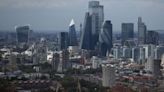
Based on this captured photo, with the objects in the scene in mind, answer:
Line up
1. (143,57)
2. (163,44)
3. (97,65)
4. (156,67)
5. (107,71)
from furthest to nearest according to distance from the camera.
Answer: (163,44) < (143,57) < (97,65) < (156,67) < (107,71)

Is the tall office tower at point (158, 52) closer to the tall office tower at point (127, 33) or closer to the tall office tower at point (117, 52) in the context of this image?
the tall office tower at point (117, 52)

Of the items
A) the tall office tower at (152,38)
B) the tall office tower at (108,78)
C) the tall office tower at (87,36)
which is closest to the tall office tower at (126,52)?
the tall office tower at (152,38)

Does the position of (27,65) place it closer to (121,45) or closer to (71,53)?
(71,53)

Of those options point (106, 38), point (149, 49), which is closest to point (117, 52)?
point (149, 49)

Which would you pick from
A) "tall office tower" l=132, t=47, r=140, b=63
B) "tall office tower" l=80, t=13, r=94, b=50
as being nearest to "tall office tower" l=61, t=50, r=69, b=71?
"tall office tower" l=80, t=13, r=94, b=50

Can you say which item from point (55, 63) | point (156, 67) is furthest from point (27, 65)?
point (156, 67)

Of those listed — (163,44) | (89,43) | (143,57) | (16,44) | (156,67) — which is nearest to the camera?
(156,67)
